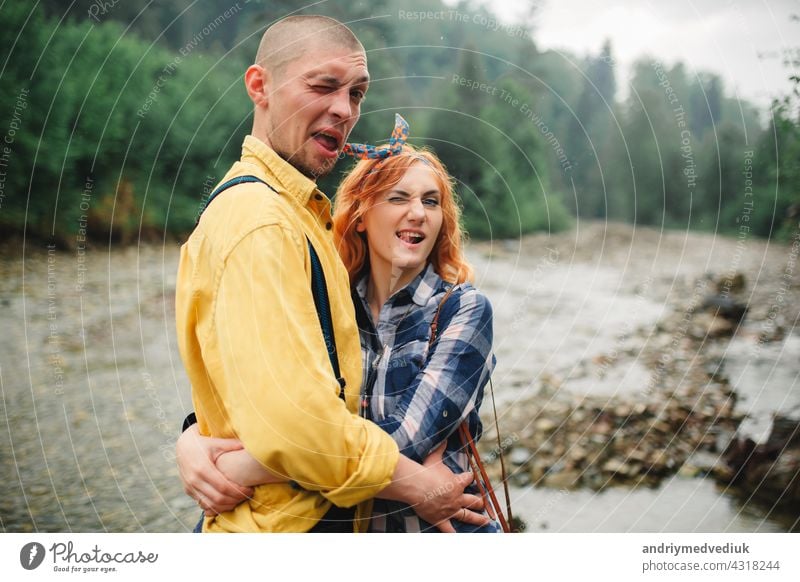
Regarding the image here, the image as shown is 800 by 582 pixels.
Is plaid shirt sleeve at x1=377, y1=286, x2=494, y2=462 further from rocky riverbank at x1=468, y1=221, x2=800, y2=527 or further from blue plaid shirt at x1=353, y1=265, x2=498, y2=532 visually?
rocky riverbank at x1=468, y1=221, x2=800, y2=527

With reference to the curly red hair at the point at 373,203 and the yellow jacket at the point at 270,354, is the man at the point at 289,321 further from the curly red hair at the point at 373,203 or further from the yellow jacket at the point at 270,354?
the curly red hair at the point at 373,203

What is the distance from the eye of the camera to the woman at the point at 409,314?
118cm

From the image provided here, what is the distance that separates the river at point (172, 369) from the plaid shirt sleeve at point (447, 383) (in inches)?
51.2

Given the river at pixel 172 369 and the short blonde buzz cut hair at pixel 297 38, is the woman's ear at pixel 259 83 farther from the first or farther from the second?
the river at pixel 172 369

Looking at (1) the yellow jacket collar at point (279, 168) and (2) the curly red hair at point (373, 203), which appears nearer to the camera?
(1) the yellow jacket collar at point (279, 168)

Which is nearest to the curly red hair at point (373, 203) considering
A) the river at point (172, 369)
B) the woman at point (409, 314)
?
the woman at point (409, 314)

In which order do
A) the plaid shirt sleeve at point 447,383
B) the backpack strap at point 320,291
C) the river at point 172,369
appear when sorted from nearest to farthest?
1. the backpack strap at point 320,291
2. the plaid shirt sleeve at point 447,383
3. the river at point 172,369

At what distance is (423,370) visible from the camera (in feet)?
3.99

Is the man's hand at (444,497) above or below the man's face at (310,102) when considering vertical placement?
below

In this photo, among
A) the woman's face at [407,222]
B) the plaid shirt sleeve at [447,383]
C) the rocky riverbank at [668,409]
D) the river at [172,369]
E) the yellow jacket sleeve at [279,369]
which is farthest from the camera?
the rocky riverbank at [668,409]

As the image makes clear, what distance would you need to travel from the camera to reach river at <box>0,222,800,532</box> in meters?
2.45
